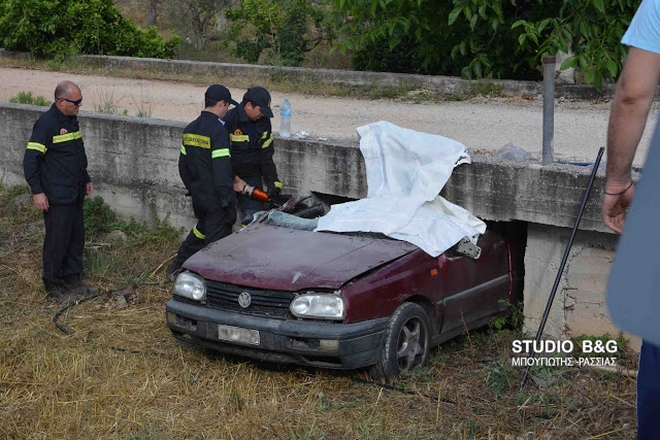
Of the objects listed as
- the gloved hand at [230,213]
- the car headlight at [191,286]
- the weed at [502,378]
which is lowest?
the weed at [502,378]

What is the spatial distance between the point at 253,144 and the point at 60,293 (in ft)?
6.88

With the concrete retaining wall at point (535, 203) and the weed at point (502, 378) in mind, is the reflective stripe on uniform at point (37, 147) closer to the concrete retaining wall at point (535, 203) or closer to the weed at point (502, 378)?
the concrete retaining wall at point (535, 203)

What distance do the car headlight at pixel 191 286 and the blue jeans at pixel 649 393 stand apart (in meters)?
4.02

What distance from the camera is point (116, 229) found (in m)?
9.71

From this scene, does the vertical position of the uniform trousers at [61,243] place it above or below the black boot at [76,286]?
above

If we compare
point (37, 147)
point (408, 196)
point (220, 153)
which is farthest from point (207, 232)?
point (408, 196)

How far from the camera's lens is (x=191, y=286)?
6.39m

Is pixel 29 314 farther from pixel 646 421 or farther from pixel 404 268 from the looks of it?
pixel 646 421

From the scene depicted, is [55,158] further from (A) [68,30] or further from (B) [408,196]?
(A) [68,30]

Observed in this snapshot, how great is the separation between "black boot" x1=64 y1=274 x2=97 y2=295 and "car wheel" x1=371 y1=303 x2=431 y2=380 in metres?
3.23

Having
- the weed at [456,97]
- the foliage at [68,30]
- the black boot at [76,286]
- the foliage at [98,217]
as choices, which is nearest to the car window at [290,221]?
the black boot at [76,286]

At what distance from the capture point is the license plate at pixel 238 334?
597 centimetres

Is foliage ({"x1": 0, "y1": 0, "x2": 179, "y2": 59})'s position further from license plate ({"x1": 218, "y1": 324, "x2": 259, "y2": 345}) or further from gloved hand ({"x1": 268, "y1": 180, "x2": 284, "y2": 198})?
license plate ({"x1": 218, "y1": 324, "x2": 259, "y2": 345})

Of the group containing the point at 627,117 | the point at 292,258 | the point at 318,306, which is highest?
the point at 627,117
